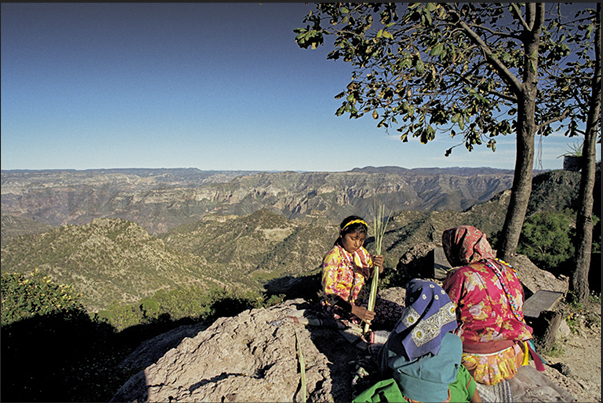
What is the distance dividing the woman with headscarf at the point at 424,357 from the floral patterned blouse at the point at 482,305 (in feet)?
1.63

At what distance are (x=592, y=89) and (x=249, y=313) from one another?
8.60 m

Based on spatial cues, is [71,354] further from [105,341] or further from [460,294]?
[460,294]

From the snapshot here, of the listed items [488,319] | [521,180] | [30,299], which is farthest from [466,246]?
[30,299]

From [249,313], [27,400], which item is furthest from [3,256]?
[249,313]

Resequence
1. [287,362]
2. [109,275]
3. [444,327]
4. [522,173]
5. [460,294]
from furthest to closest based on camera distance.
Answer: [109,275], [522,173], [287,362], [460,294], [444,327]

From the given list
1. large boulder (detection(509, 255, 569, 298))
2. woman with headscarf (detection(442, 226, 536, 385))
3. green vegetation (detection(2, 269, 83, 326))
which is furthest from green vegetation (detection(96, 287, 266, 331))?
woman with headscarf (detection(442, 226, 536, 385))

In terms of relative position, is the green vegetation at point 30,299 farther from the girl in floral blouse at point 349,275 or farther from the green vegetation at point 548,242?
the green vegetation at point 548,242

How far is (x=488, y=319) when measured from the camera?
316 cm

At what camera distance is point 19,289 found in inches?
409

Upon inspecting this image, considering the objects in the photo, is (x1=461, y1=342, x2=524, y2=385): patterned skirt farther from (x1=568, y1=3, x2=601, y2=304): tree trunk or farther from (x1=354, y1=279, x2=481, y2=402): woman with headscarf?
(x1=568, y1=3, x2=601, y2=304): tree trunk

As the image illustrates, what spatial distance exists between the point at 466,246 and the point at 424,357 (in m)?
1.43

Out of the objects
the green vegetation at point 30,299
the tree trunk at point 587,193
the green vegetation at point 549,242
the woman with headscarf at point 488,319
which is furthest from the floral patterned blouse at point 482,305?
the green vegetation at point 30,299

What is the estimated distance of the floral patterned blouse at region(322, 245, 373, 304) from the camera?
438 centimetres

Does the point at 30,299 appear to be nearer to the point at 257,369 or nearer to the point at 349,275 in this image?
the point at 257,369
